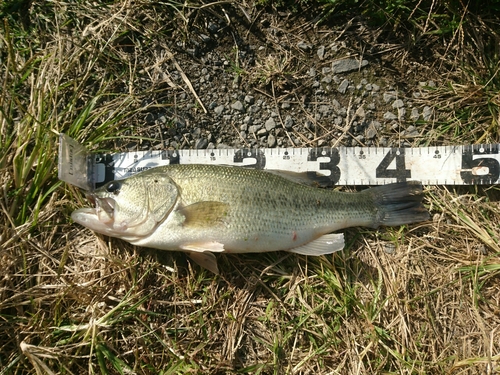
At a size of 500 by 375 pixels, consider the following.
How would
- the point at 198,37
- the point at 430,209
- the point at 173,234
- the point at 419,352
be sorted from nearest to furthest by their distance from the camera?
1. the point at 173,234
2. the point at 419,352
3. the point at 430,209
4. the point at 198,37

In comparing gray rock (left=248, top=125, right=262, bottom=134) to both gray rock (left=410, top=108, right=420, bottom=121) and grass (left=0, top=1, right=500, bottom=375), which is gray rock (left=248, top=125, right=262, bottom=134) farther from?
gray rock (left=410, top=108, right=420, bottom=121)

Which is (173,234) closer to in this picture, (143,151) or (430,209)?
(143,151)

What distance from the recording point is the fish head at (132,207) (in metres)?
3.22

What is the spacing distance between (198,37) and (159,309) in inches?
107

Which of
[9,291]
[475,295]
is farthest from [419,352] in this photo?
[9,291]

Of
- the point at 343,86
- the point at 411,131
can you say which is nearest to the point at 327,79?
the point at 343,86

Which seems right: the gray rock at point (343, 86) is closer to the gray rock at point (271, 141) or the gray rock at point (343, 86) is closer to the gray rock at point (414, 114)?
the gray rock at point (414, 114)

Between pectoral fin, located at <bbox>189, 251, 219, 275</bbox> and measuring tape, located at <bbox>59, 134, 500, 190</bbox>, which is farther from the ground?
measuring tape, located at <bbox>59, 134, 500, 190</bbox>

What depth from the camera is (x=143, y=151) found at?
12.6 ft

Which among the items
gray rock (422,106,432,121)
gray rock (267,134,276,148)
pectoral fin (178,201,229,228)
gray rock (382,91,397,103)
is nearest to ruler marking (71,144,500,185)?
gray rock (267,134,276,148)

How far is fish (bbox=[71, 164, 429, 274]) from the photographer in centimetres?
322

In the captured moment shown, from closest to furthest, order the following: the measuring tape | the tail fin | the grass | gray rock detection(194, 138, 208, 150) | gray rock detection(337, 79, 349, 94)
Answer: the grass < the tail fin < the measuring tape < gray rock detection(194, 138, 208, 150) < gray rock detection(337, 79, 349, 94)

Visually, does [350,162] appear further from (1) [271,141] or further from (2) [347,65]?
(2) [347,65]

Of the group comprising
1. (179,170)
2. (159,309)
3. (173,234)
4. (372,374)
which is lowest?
(372,374)
